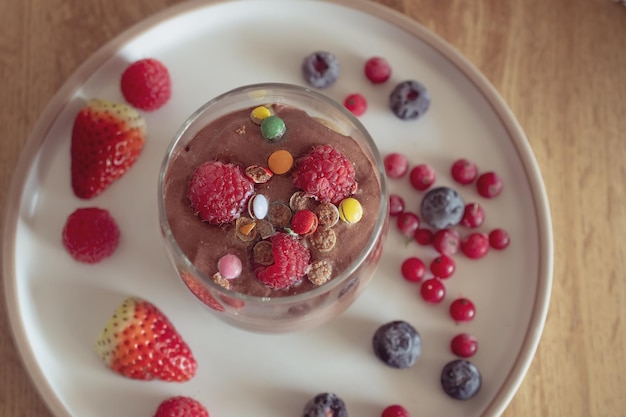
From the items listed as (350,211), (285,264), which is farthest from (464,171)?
(285,264)

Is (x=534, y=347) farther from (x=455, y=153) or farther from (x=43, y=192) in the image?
Answer: (x=43, y=192)

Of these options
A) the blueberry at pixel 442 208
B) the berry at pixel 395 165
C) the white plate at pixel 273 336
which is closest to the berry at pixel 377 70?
the white plate at pixel 273 336

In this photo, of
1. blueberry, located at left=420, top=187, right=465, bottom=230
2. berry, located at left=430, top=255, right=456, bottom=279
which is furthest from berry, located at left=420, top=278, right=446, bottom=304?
blueberry, located at left=420, top=187, right=465, bottom=230

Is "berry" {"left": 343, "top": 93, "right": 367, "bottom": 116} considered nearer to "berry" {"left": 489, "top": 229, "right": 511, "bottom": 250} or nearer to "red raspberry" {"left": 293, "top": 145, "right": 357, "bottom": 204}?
"red raspberry" {"left": 293, "top": 145, "right": 357, "bottom": 204}

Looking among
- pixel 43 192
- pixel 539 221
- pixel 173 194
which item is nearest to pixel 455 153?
pixel 539 221

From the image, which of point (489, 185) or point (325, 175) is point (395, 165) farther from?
point (325, 175)
